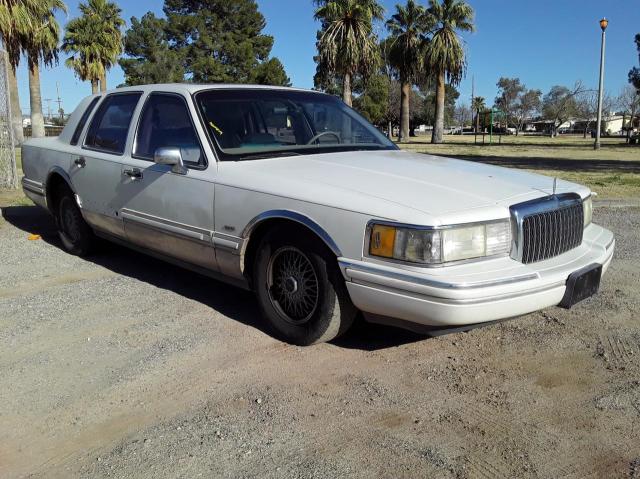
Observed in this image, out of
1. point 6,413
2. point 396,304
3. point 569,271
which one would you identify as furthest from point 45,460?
point 569,271

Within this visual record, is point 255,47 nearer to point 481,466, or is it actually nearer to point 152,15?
point 152,15

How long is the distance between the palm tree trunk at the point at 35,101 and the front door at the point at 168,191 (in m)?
24.5

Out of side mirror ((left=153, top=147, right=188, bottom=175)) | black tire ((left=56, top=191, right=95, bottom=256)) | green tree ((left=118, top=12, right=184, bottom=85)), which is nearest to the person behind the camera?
side mirror ((left=153, top=147, right=188, bottom=175))

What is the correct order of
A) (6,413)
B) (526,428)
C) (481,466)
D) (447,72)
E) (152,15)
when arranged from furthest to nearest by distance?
1. (152,15)
2. (447,72)
3. (6,413)
4. (526,428)
5. (481,466)

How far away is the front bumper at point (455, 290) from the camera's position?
293 cm

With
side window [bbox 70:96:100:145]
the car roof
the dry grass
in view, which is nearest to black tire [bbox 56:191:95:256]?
side window [bbox 70:96:100:145]

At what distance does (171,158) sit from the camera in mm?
4043

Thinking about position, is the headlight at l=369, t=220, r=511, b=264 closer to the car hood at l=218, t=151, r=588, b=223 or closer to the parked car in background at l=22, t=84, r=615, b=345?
the parked car in background at l=22, t=84, r=615, b=345

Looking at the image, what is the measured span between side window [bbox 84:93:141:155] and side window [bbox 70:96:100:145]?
17 centimetres

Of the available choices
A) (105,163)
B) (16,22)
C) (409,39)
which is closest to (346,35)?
(409,39)

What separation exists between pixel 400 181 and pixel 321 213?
53cm

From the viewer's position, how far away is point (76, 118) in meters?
5.79

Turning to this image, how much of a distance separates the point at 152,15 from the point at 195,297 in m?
48.9

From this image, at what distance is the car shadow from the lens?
3.90m
